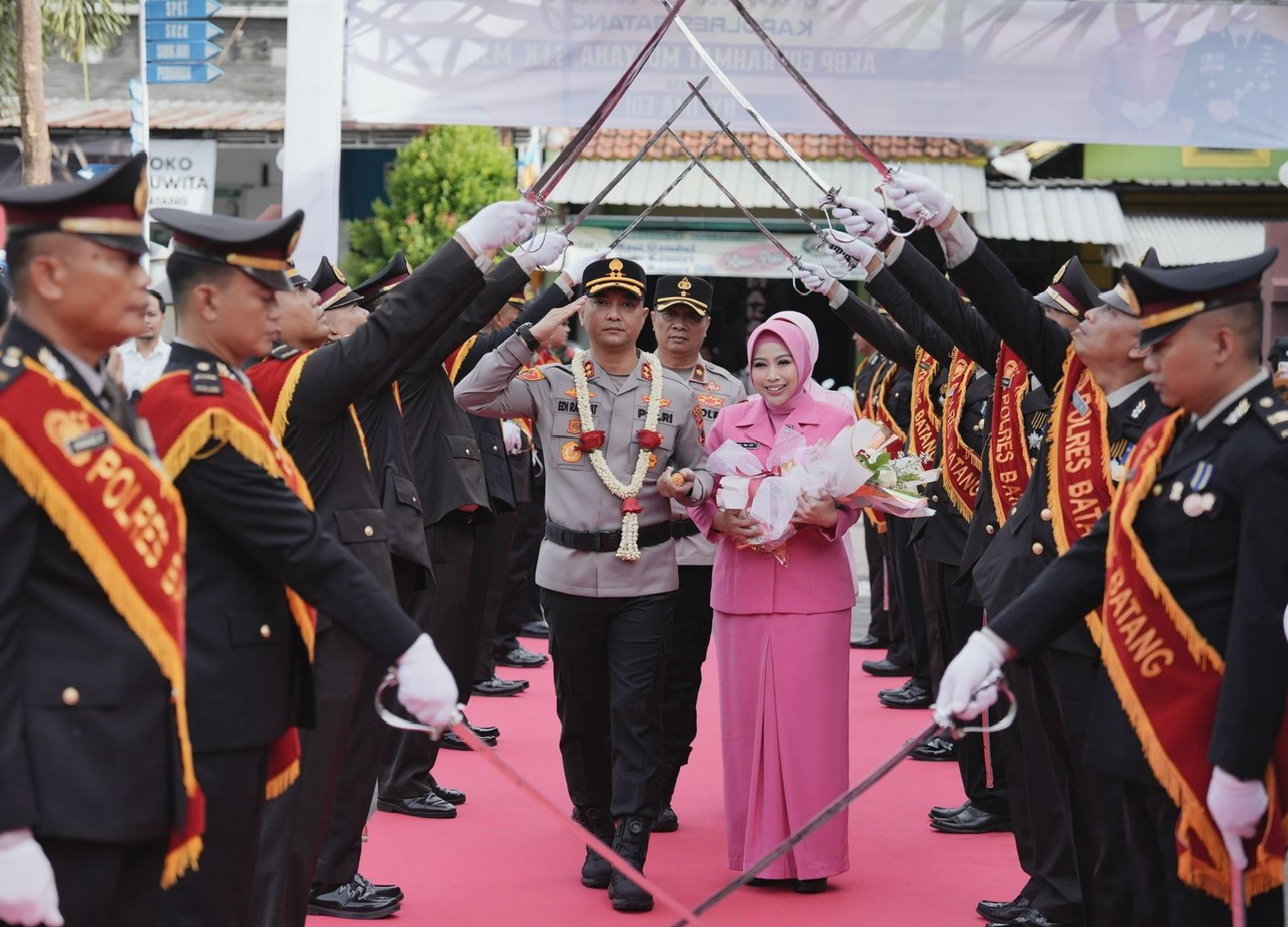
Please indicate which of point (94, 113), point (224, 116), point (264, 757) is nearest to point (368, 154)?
point (224, 116)

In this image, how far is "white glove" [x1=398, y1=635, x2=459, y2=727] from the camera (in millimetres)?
3000

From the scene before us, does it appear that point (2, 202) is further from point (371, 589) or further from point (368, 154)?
point (368, 154)

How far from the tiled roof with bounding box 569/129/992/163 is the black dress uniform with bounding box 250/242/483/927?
12.3 meters

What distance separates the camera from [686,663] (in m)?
6.29

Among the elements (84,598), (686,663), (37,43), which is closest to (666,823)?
(686,663)

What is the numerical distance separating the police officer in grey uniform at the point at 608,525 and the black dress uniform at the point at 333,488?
2.89 ft

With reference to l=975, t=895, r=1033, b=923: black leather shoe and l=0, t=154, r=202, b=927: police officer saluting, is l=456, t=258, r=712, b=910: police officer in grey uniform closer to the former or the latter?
l=975, t=895, r=1033, b=923: black leather shoe

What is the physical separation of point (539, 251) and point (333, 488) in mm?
1028

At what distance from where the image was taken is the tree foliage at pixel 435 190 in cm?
1733

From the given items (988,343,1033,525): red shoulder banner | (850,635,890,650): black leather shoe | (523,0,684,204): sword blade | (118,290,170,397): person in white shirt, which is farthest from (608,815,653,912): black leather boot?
(850,635,890,650): black leather shoe

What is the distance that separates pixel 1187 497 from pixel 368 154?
60.8 feet

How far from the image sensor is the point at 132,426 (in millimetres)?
2803

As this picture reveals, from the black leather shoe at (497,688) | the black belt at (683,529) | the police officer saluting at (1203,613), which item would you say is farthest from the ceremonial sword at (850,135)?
the black leather shoe at (497,688)

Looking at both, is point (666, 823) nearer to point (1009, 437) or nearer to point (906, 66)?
point (1009, 437)
